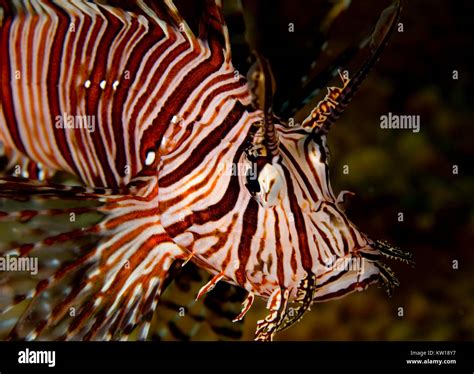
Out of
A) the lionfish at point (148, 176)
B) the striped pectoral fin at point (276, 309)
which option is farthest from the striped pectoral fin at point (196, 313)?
the striped pectoral fin at point (276, 309)

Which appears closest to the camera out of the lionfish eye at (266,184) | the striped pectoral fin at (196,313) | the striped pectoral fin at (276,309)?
the lionfish eye at (266,184)

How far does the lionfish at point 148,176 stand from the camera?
1928mm

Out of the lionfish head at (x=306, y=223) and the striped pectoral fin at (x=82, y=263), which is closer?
the lionfish head at (x=306, y=223)

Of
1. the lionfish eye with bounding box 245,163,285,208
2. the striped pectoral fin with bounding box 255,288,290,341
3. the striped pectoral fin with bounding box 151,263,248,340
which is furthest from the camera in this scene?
the striped pectoral fin with bounding box 151,263,248,340

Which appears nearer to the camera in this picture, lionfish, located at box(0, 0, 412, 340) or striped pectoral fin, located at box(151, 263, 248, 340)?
lionfish, located at box(0, 0, 412, 340)

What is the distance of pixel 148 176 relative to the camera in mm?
2195

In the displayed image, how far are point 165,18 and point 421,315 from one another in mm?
2359

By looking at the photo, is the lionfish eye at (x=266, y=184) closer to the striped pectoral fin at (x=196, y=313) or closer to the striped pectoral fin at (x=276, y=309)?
the striped pectoral fin at (x=276, y=309)

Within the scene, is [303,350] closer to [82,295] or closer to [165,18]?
[82,295]

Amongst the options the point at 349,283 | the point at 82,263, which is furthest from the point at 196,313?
the point at 349,283

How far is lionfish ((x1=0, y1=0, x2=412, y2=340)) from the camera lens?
1928 millimetres

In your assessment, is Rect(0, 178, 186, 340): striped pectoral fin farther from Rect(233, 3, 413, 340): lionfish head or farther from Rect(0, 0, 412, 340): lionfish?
Rect(233, 3, 413, 340): lionfish head

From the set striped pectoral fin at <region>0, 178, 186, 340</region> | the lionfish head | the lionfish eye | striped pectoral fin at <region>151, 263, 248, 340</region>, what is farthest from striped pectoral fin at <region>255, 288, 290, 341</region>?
striped pectoral fin at <region>151, 263, 248, 340</region>

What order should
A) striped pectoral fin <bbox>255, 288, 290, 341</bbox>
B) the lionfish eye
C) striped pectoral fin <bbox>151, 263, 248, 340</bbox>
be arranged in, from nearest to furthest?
the lionfish eye < striped pectoral fin <bbox>255, 288, 290, 341</bbox> < striped pectoral fin <bbox>151, 263, 248, 340</bbox>
